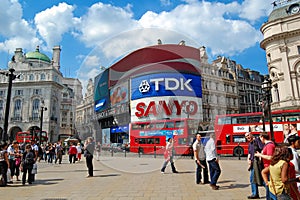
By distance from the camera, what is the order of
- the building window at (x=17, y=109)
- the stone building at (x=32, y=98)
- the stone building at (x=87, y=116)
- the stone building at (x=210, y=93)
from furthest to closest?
the building window at (x=17, y=109) → the stone building at (x=32, y=98) → the stone building at (x=210, y=93) → the stone building at (x=87, y=116)

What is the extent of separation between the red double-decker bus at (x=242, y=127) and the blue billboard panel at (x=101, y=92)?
48.4 feet

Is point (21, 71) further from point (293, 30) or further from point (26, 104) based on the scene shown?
point (293, 30)

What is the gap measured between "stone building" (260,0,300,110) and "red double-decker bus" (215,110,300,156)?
428 inches

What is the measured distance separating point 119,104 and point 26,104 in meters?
57.2

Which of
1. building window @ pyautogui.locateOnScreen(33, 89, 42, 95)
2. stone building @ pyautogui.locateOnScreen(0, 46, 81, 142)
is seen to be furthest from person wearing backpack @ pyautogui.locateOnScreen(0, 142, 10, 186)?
building window @ pyautogui.locateOnScreen(33, 89, 42, 95)

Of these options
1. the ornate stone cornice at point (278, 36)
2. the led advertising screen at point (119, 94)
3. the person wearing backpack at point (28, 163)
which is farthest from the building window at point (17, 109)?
the led advertising screen at point (119, 94)

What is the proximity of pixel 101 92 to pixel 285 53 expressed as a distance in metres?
31.7

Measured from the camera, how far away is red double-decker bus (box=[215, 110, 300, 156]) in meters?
18.2

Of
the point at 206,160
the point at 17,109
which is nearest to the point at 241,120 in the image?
the point at 206,160

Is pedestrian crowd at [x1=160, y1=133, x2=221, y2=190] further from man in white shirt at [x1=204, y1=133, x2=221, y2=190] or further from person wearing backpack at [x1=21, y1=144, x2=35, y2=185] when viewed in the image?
person wearing backpack at [x1=21, y1=144, x2=35, y2=185]

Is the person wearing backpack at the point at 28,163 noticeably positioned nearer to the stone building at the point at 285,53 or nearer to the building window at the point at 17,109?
the stone building at the point at 285,53

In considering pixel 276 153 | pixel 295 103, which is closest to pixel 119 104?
pixel 276 153

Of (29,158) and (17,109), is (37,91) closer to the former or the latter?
(17,109)

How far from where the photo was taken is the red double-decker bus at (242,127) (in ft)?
59.8
